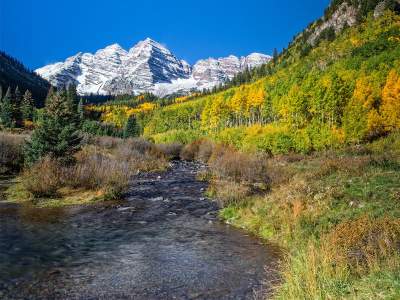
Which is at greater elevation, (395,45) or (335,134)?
(395,45)

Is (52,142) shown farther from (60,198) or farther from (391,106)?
(391,106)

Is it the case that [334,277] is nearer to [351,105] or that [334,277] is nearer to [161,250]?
[161,250]

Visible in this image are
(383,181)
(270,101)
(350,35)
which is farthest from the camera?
(350,35)

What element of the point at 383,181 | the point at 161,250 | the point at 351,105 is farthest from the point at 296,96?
the point at 161,250

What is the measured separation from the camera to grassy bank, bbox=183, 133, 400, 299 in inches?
365

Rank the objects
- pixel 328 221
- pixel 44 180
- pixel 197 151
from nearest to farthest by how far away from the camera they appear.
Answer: pixel 328 221 → pixel 44 180 → pixel 197 151

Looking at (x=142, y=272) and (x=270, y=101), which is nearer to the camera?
(x=142, y=272)

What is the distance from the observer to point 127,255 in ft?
56.0

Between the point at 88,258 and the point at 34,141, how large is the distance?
2581cm

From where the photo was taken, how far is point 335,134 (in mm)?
69438

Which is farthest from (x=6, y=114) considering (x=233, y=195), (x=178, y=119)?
(x=233, y=195)

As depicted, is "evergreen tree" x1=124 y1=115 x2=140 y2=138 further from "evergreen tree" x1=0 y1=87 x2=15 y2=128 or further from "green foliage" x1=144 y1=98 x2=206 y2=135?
"evergreen tree" x1=0 y1=87 x2=15 y2=128

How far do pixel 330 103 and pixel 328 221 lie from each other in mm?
63164

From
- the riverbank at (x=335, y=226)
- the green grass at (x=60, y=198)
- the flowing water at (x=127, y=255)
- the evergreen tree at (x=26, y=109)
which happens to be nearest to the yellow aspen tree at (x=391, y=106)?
the riverbank at (x=335, y=226)
